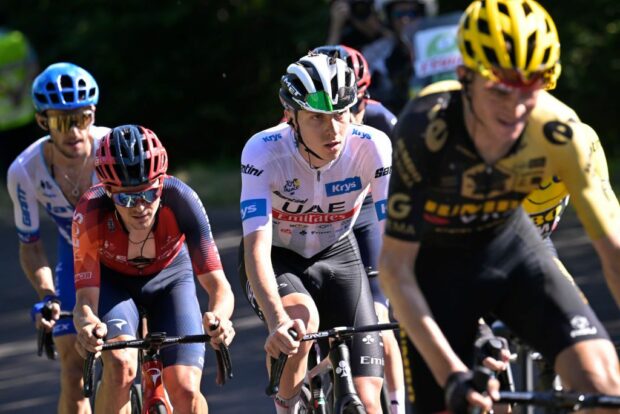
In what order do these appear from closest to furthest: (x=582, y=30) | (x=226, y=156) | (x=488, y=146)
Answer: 1. (x=488, y=146)
2. (x=582, y=30)
3. (x=226, y=156)

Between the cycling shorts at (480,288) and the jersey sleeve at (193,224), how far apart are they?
192 centimetres

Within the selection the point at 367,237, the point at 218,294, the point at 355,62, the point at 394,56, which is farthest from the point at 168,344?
the point at 394,56

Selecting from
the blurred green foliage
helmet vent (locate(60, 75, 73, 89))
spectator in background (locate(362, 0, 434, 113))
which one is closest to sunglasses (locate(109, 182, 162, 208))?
helmet vent (locate(60, 75, 73, 89))

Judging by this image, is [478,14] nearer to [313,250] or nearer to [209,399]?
[313,250]

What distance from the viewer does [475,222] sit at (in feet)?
17.0

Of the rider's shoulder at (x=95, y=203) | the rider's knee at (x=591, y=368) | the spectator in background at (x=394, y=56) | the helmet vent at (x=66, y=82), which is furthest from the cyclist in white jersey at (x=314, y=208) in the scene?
the spectator in background at (x=394, y=56)

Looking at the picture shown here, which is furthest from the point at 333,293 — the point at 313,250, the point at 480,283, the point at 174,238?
the point at 480,283

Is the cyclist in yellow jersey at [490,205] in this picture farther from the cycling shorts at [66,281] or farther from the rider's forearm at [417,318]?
the cycling shorts at [66,281]

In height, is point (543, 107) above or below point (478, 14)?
below

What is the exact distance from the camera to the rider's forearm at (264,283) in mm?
6164

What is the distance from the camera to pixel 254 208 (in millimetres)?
6527

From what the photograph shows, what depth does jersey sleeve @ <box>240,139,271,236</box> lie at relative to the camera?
6480 mm

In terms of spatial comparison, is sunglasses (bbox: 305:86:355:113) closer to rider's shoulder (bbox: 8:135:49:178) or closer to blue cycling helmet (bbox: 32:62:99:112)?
blue cycling helmet (bbox: 32:62:99:112)

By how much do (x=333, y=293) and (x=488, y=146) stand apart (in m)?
2.16
